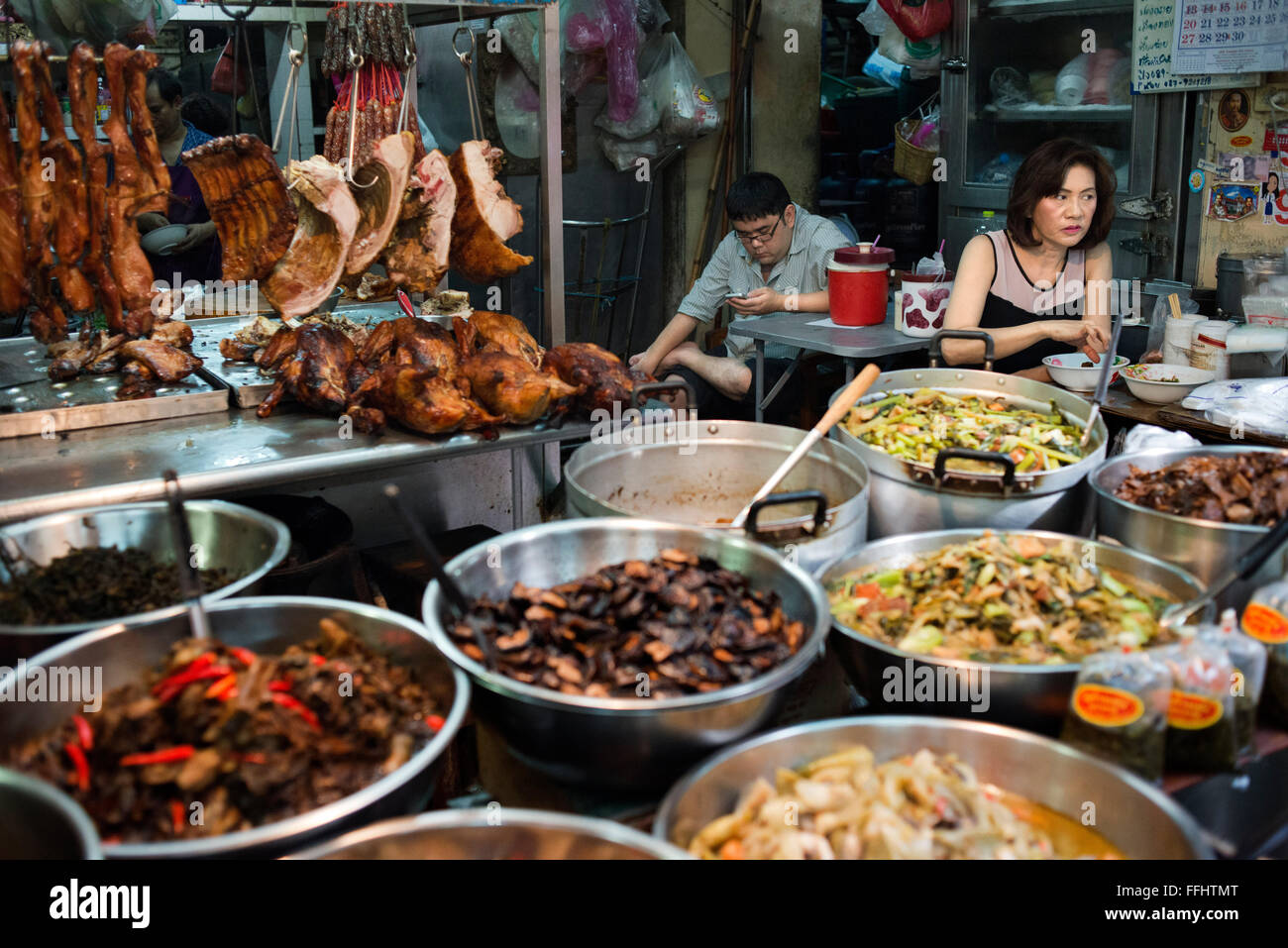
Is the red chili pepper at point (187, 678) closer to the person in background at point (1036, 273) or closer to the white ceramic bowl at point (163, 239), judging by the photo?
the person in background at point (1036, 273)

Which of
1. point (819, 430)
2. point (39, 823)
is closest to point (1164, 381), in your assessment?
point (819, 430)

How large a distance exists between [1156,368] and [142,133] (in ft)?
10.9

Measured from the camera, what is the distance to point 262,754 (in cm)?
136

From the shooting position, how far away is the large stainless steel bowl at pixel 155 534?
200cm

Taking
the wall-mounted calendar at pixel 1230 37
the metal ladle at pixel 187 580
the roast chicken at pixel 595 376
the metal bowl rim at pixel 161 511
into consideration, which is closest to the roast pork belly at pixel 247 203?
the roast chicken at pixel 595 376

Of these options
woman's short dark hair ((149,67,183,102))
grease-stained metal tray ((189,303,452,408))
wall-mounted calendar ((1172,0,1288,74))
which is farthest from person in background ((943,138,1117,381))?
woman's short dark hair ((149,67,183,102))

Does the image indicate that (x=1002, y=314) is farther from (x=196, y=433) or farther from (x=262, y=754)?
(x=262, y=754)

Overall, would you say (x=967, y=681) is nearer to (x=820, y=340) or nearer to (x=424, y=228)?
(x=424, y=228)

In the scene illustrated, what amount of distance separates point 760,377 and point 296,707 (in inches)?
143

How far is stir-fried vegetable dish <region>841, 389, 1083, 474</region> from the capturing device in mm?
2529

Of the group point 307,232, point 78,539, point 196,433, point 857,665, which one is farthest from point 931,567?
point 307,232

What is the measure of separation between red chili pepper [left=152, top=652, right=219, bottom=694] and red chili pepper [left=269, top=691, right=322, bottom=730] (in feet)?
0.34

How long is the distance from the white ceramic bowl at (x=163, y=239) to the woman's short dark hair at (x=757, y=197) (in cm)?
256

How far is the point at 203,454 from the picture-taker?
8.42 ft
